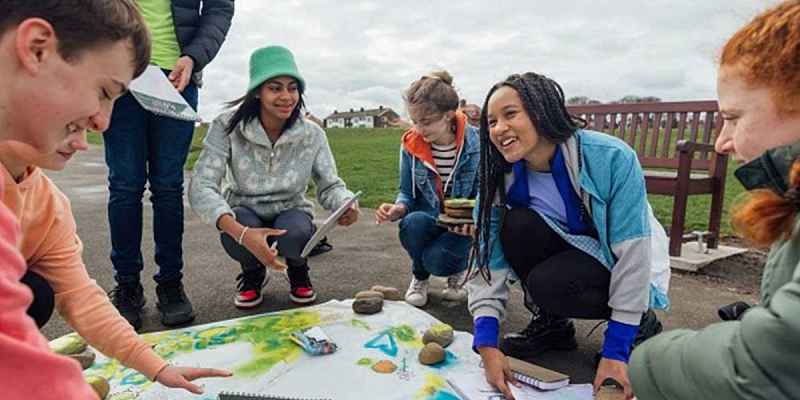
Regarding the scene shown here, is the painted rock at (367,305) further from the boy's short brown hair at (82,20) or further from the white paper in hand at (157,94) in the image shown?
the boy's short brown hair at (82,20)

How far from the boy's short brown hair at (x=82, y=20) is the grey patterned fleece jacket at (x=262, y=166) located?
1.23m

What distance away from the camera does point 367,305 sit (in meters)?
1.89

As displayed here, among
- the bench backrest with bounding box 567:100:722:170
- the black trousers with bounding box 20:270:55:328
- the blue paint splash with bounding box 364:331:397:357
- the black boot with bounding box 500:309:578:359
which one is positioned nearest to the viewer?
the black trousers with bounding box 20:270:55:328

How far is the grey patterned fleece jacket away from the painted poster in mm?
468

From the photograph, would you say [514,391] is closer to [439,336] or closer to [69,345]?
[439,336]

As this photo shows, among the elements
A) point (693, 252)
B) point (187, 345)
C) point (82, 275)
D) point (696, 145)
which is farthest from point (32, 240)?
point (693, 252)

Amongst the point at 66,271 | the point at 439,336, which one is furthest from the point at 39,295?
the point at 439,336

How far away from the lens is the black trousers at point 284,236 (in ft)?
6.63

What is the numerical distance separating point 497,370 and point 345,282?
1.17 meters

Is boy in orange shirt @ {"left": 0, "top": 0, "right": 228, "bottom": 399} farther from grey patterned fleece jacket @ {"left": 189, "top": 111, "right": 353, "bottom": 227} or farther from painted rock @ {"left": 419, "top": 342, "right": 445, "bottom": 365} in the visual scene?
grey patterned fleece jacket @ {"left": 189, "top": 111, "right": 353, "bottom": 227}


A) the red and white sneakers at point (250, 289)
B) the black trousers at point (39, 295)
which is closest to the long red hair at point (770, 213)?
the black trousers at point (39, 295)

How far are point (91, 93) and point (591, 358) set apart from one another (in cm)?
149

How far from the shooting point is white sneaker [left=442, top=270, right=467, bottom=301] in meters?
2.20

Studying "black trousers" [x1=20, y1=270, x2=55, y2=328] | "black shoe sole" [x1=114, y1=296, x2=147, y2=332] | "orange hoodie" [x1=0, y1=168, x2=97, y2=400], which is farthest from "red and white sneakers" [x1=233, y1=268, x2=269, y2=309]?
"orange hoodie" [x1=0, y1=168, x2=97, y2=400]
